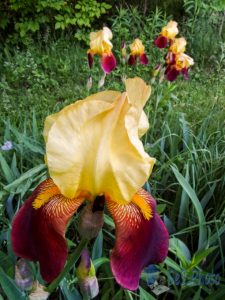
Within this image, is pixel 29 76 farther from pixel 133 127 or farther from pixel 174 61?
pixel 133 127

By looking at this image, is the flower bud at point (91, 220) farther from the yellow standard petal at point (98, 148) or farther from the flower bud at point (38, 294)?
the flower bud at point (38, 294)

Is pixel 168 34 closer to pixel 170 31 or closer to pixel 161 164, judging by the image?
pixel 170 31

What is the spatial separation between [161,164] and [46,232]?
1.62 m

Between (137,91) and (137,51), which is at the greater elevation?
(137,91)

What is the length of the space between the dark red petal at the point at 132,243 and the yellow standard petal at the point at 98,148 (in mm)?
58

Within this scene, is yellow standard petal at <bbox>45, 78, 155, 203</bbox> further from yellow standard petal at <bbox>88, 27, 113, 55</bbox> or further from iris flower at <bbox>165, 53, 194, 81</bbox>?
iris flower at <bbox>165, 53, 194, 81</bbox>

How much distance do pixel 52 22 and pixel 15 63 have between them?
1.13m

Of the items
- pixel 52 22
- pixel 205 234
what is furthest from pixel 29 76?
pixel 205 234

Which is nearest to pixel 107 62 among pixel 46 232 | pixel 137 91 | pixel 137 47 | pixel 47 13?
pixel 137 47

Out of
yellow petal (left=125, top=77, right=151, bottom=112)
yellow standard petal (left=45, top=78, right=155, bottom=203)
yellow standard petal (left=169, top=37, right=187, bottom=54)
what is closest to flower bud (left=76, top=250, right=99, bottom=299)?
yellow standard petal (left=45, top=78, right=155, bottom=203)

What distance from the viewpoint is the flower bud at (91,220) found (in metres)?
1.00

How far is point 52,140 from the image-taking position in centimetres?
95

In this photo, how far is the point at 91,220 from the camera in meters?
1.00

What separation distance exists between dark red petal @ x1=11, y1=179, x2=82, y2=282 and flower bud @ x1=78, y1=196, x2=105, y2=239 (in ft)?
0.10
